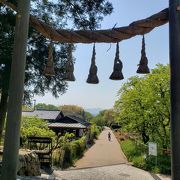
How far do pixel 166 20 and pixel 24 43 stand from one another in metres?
2.15

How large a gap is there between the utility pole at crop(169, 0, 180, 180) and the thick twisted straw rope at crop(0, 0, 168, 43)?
0.91 ft

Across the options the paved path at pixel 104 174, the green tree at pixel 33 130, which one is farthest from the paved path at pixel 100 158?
the green tree at pixel 33 130

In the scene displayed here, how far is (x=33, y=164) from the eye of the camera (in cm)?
1248

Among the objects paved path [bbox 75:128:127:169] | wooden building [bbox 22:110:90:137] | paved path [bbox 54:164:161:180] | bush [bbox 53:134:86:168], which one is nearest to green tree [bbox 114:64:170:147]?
paved path [bbox 75:128:127:169]

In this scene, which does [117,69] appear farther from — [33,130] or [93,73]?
[33,130]

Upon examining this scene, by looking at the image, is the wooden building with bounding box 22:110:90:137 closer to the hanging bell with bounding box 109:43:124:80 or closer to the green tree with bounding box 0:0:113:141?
the green tree with bounding box 0:0:113:141

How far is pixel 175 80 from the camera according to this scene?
4262 millimetres

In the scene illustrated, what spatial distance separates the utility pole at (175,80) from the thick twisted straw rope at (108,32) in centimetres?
28

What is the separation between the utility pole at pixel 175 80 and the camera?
4.14 meters

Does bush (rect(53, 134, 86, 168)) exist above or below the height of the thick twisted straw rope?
below

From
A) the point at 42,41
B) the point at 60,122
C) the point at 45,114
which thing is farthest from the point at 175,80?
the point at 45,114

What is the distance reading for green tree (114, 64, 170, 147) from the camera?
24625 mm

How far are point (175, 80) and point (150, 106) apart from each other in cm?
2158

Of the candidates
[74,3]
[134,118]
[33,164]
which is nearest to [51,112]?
[134,118]
